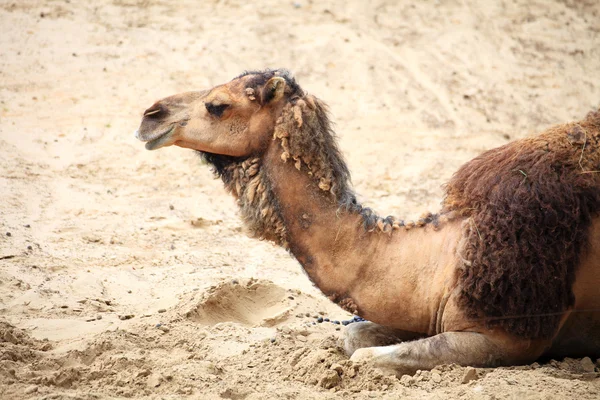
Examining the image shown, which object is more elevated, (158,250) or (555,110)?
(555,110)

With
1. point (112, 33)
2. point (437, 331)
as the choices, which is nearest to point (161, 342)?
point (437, 331)

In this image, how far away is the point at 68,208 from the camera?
25.2ft

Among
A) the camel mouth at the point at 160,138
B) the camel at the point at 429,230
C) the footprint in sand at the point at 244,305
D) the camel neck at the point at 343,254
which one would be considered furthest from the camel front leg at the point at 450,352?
the camel mouth at the point at 160,138

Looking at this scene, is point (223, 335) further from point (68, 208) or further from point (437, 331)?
point (68, 208)

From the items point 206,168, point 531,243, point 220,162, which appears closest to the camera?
point 531,243

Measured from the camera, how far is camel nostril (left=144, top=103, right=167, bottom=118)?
494 centimetres

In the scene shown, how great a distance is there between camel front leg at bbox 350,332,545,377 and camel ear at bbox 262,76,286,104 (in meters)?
1.62

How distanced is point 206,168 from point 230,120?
430 centimetres

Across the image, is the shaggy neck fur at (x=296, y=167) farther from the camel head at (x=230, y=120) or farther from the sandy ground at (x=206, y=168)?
the sandy ground at (x=206, y=168)

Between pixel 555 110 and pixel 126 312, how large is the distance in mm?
7340

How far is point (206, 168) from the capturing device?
30.0 feet

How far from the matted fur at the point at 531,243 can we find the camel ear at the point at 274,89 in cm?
139

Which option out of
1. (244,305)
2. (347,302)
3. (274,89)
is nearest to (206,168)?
(244,305)

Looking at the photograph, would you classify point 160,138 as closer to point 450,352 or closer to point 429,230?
point 429,230
